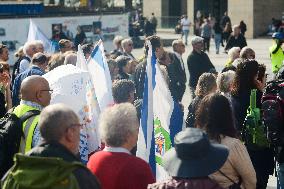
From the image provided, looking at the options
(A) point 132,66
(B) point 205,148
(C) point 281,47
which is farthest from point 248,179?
(C) point 281,47

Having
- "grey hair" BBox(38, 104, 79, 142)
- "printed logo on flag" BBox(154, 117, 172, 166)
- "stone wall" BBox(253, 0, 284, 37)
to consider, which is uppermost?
"grey hair" BBox(38, 104, 79, 142)

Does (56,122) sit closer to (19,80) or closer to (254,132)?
(254,132)

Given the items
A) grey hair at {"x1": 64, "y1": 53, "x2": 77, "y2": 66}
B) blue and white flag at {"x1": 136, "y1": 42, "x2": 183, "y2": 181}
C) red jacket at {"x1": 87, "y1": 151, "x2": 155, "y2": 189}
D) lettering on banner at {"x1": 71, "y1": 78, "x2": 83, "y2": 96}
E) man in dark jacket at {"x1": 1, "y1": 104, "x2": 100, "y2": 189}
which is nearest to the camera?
man in dark jacket at {"x1": 1, "y1": 104, "x2": 100, "y2": 189}

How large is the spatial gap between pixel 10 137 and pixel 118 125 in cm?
133

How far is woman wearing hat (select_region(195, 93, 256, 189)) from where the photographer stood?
478cm

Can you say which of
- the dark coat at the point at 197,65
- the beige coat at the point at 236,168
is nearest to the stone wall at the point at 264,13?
the dark coat at the point at 197,65

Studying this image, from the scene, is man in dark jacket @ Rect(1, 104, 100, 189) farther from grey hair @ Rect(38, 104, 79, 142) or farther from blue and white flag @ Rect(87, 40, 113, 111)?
blue and white flag @ Rect(87, 40, 113, 111)

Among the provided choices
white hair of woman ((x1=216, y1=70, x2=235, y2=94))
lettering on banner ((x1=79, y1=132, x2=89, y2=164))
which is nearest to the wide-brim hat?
lettering on banner ((x1=79, y1=132, x2=89, y2=164))

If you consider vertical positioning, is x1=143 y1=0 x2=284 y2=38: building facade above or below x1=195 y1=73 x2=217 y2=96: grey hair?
below

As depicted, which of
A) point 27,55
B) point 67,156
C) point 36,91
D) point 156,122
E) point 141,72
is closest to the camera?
point 67,156

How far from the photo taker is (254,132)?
6453mm

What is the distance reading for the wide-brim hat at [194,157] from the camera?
384 centimetres

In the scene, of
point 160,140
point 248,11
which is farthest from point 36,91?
point 248,11

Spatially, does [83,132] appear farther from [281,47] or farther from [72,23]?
[72,23]
